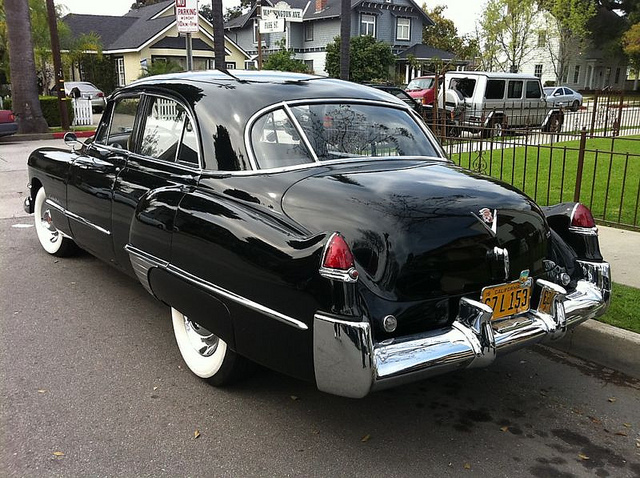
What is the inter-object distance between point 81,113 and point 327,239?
2107 cm

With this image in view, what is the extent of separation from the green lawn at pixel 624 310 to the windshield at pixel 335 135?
1.73 meters

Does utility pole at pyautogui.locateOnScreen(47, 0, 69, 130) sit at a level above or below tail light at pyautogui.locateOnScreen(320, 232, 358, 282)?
above

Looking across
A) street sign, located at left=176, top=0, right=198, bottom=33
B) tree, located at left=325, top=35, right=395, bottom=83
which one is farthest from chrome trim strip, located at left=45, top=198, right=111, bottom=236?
tree, located at left=325, top=35, right=395, bottom=83

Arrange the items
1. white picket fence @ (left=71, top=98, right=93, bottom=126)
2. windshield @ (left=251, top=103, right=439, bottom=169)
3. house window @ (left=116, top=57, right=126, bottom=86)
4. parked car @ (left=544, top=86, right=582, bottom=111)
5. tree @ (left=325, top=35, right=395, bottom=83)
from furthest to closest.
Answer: house window @ (left=116, top=57, right=126, bottom=86) < tree @ (left=325, top=35, right=395, bottom=83) < parked car @ (left=544, top=86, right=582, bottom=111) < white picket fence @ (left=71, top=98, right=93, bottom=126) < windshield @ (left=251, top=103, right=439, bottom=169)

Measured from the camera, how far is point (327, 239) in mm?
2754

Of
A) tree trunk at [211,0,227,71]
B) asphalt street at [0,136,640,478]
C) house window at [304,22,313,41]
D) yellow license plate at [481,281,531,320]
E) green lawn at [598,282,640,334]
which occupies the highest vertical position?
house window at [304,22,313,41]

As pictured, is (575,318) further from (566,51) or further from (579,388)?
(566,51)

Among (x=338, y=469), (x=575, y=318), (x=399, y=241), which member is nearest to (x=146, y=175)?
(x=399, y=241)

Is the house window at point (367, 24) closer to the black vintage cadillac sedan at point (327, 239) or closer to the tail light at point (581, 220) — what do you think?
the black vintage cadillac sedan at point (327, 239)

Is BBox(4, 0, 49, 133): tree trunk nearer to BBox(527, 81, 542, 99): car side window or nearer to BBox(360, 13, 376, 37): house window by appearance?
BBox(527, 81, 542, 99): car side window

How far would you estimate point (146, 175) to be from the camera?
163 inches

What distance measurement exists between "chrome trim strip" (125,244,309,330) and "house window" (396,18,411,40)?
4641 cm

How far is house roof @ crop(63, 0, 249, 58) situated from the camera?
3884 cm

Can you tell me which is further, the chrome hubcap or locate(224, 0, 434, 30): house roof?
locate(224, 0, 434, 30): house roof
